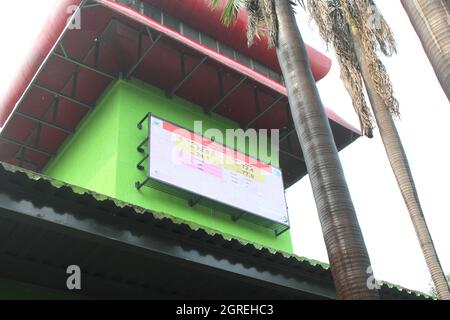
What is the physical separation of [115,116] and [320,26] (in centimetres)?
606

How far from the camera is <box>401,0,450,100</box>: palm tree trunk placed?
18.5 ft

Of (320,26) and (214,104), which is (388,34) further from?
(214,104)

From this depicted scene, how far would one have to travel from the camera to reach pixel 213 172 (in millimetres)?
13609

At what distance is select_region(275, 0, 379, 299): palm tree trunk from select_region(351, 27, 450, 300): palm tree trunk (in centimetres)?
294

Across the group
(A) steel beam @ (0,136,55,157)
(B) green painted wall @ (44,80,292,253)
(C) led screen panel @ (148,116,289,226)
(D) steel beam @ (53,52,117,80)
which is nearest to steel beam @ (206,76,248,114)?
(B) green painted wall @ (44,80,292,253)

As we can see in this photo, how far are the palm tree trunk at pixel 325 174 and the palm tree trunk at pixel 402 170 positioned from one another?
2.94 metres

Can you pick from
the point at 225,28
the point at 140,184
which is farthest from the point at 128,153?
the point at 225,28

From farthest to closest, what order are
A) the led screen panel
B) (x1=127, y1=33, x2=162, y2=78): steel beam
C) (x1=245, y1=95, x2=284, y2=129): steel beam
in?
(x1=245, y1=95, x2=284, y2=129): steel beam → (x1=127, y1=33, x2=162, y2=78): steel beam → the led screen panel

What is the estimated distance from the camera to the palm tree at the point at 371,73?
→ 32.7ft

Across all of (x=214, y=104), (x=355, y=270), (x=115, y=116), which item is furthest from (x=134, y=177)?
(x=355, y=270)

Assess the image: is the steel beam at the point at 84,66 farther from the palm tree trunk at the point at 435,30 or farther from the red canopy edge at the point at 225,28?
the palm tree trunk at the point at 435,30

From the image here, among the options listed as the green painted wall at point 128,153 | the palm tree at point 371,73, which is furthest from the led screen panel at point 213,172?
the palm tree at point 371,73

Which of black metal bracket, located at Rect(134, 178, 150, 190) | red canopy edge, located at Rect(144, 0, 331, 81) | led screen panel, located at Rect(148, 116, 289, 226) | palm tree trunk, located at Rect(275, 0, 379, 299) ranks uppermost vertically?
red canopy edge, located at Rect(144, 0, 331, 81)

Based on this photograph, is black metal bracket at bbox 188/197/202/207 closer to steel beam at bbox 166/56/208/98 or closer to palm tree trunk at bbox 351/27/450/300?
steel beam at bbox 166/56/208/98
